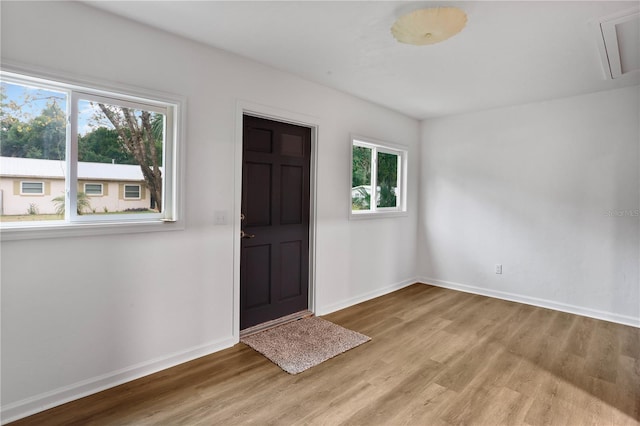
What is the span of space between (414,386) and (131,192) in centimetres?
247

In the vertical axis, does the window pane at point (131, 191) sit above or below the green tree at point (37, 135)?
below

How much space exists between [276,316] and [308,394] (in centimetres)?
123

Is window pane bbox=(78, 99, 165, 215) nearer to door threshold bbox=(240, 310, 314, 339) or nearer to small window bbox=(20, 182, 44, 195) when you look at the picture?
small window bbox=(20, 182, 44, 195)

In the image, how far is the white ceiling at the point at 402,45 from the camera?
2115 mm

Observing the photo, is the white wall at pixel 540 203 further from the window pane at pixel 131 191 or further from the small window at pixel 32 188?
the small window at pixel 32 188

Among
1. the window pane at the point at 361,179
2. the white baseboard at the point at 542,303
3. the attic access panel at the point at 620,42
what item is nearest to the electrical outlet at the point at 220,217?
the window pane at the point at 361,179

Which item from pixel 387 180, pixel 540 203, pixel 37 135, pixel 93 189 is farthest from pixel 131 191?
pixel 540 203

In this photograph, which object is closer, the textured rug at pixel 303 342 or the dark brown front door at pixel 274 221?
the textured rug at pixel 303 342

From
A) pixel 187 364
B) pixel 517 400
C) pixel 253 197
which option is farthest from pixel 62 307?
pixel 517 400

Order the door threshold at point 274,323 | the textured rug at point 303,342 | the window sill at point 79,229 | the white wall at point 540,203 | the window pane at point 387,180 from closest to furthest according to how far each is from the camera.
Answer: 1. the window sill at point 79,229
2. the textured rug at point 303,342
3. the door threshold at point 274,323
4. the white wall at point 540,203
5. the window pane at point 387,180

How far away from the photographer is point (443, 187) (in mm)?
4938

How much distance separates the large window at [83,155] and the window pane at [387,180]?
2868mm

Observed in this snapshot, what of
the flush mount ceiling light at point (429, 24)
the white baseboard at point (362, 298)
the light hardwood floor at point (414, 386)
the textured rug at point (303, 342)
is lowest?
the light hardwood floor at point (414, 386)

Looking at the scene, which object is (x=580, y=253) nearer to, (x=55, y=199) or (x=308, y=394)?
(x=308, y=394)
